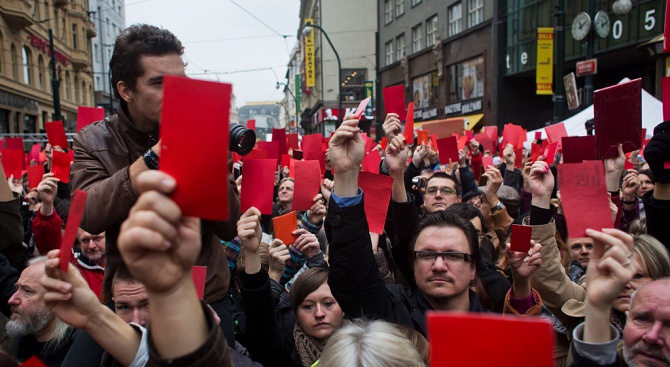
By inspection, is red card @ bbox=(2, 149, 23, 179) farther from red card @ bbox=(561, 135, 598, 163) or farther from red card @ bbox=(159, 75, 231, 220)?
red card @ bbox=(159, 75, 231, 220)

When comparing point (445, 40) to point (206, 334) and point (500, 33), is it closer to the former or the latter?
point (500, 33)

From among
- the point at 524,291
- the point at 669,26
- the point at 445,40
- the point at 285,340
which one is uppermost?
the point at 445,40

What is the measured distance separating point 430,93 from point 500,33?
7.63 m

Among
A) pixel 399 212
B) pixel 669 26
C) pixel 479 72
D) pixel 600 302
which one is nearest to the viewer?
pixel 600 302

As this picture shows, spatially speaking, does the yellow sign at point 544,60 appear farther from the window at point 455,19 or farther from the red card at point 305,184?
the window at point 455,19

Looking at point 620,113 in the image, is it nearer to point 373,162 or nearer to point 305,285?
point 305,285

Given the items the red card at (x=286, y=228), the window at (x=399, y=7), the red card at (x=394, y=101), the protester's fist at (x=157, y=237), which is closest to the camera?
the protester's fist at (x=157, y=237)

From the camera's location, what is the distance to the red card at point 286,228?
9.88 feet

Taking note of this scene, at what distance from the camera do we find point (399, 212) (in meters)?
3.04

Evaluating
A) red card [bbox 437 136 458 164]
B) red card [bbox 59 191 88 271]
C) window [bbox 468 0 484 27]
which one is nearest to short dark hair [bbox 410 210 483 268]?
red card [bbox 59 191 88 271]

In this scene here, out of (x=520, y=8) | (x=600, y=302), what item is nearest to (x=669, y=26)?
(x=600, y=302)

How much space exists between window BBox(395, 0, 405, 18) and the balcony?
2134 cm

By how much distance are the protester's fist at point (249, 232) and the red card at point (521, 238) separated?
3.77 ft

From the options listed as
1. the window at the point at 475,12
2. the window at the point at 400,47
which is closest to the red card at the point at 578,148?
the window at the point at 475,12
